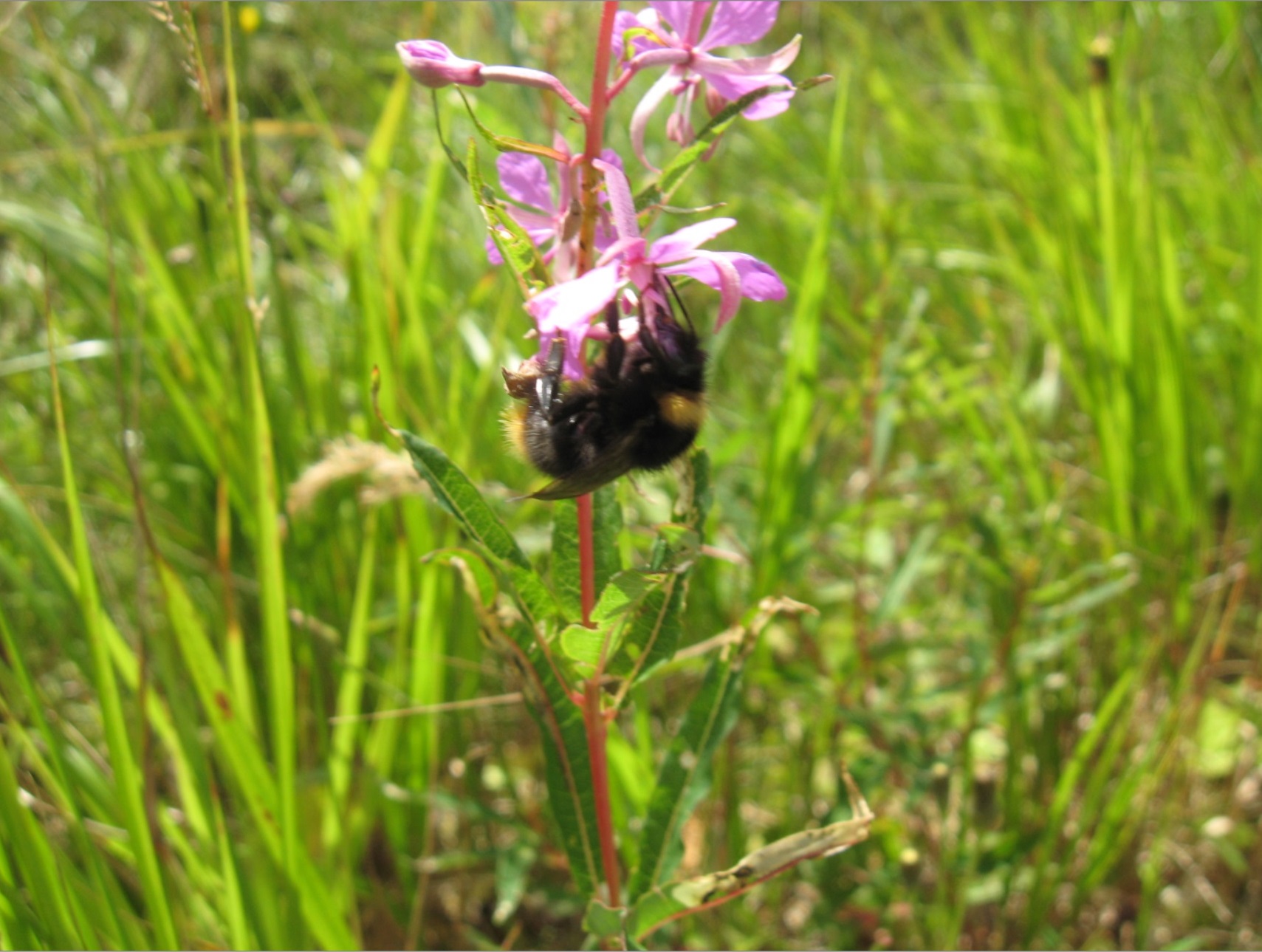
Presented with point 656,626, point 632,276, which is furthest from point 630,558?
point 632,276

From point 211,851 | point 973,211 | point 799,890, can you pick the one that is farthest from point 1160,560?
point 211,851

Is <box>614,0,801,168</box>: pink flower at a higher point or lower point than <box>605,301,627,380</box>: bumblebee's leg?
higher

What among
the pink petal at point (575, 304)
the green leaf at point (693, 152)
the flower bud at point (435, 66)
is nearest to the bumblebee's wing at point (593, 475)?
the pink petal at point (575, 304)

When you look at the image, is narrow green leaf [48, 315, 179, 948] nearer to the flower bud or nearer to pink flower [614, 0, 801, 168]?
the flower bud

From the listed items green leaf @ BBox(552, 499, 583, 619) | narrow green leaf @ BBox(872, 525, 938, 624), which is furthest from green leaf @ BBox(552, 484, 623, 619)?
narrow green leaf @ BBox(872, 525, 938, 624)

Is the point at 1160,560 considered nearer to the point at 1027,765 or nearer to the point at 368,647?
the point at 1027,765

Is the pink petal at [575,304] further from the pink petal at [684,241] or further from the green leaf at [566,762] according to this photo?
the green leaf at [566,762]

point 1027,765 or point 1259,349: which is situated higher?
point 1259,349

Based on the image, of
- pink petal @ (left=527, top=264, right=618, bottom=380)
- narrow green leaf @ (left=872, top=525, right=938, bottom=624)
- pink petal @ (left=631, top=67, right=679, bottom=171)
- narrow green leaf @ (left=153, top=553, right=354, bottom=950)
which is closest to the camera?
pink petal @ (left=527, top=264, right=618, bottom=380)
